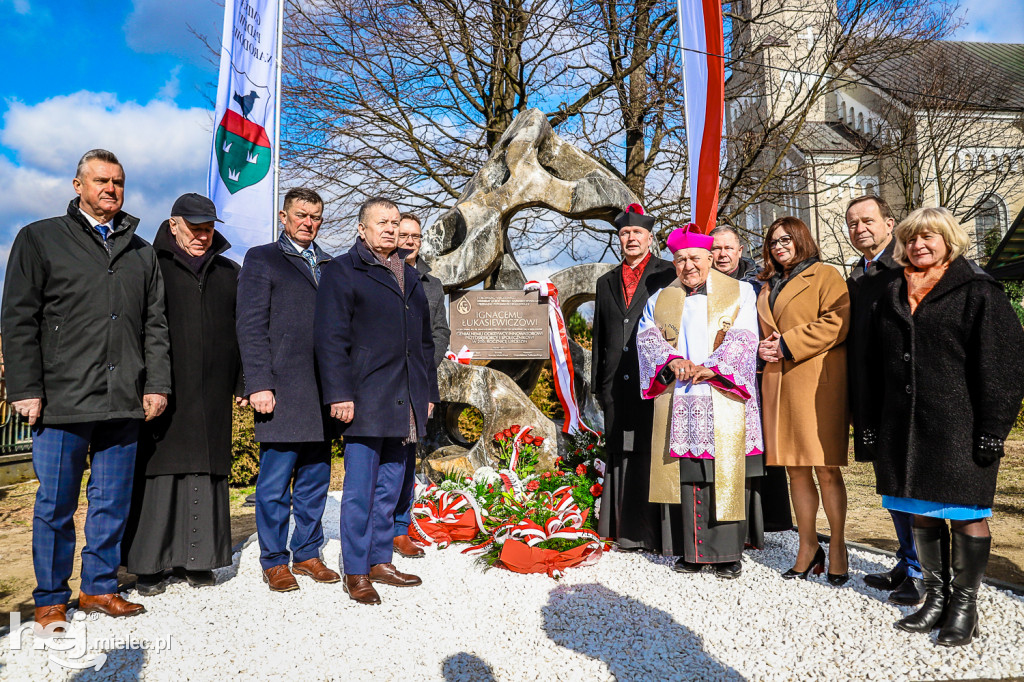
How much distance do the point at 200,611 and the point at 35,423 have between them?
122cm

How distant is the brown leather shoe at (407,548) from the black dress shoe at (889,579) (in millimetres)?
2623

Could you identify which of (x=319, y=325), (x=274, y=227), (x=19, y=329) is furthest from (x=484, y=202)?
(x=19, y=329)

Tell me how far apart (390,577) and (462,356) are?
2.53 metres

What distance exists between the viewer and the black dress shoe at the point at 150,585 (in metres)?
3.78

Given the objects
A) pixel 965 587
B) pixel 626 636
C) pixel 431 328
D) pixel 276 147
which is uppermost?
pixel 276 147

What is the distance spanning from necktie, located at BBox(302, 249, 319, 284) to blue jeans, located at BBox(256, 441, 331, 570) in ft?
3.15

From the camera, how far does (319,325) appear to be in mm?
3621

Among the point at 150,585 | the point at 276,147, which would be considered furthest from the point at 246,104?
the point at 150,585

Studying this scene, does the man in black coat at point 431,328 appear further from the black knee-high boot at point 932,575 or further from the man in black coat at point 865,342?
the black knee-high boot at point 932,575

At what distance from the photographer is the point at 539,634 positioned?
3281 mm

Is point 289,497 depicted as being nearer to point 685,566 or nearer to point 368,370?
point 368,370

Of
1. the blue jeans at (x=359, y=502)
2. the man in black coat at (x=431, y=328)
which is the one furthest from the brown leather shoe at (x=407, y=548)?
the blue jeans at (x=359, y=502)

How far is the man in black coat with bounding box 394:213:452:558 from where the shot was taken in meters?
4.56

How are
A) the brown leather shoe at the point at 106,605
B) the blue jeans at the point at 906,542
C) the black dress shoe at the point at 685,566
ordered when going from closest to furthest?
the brown leather shoe at the point at 106,605
the blue jeans at the point at 906,542
the black dress shoe at the point at 685,566
